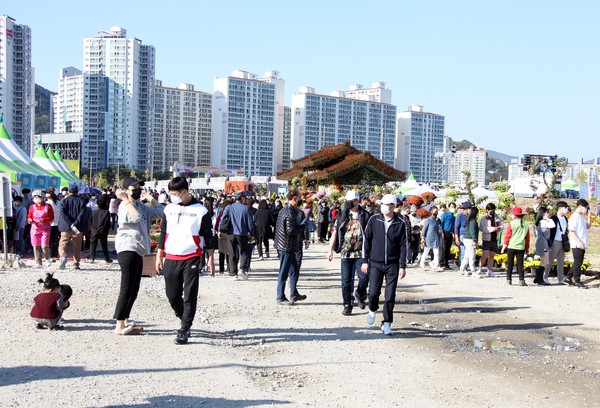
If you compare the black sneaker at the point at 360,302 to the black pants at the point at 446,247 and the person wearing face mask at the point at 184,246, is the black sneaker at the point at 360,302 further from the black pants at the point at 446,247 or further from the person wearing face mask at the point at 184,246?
the black pants at the point at 446,247

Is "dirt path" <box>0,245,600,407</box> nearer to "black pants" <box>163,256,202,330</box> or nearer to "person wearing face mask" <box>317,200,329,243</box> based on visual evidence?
"black pants" <box>163,256,202,330</box>

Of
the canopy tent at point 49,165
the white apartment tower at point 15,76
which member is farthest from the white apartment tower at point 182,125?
the canopy tent at point 49,165

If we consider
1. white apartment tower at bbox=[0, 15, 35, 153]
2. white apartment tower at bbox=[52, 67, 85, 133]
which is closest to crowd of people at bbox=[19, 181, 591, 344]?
white apartment tower at bbox=[0, 15, 35, 153]

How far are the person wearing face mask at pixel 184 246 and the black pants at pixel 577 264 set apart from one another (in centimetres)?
895

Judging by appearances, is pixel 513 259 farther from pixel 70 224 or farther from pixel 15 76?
pixel 15 76

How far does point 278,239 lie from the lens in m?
11.1

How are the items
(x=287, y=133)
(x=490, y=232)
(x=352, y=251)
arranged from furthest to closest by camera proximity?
(x=287, y=133) < (x=490, y=232) < (x=352, y=251)

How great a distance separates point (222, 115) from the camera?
534 feet

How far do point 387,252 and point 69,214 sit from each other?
27.3 feet

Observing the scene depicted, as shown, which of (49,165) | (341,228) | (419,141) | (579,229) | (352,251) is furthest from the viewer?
(419,141)

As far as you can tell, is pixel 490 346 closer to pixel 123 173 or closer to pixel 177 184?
pixel 177 184

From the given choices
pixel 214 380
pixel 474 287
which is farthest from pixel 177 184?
pixel 474 287

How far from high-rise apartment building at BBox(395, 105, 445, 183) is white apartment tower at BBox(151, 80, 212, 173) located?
53.0m

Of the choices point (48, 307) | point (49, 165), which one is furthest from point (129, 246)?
point (49, 165)
